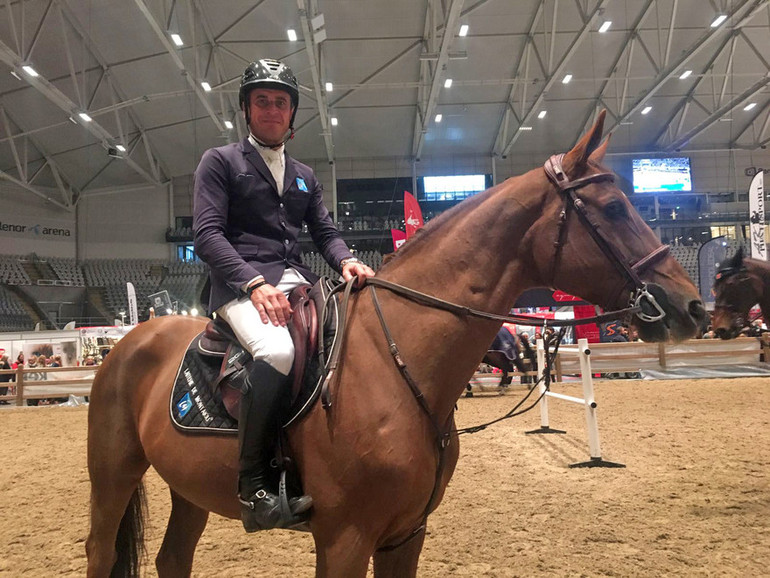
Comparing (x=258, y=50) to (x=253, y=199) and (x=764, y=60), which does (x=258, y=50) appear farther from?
(x=764, y=60)

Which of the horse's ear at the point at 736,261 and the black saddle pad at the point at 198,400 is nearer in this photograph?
the black saddle pad at the point at 198,400

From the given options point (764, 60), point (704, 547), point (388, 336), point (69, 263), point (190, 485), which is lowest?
point (704, 547)

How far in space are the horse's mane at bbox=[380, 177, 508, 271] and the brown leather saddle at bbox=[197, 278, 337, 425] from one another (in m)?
0.29

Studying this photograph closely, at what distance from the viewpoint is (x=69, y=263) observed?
24.2m

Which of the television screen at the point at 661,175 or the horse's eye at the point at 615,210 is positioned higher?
the television screen at the point at 661,175

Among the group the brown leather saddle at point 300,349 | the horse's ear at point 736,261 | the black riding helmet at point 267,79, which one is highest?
the black riding helmet at point 267,79

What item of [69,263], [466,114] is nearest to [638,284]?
[466,114]

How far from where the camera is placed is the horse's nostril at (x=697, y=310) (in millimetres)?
1535

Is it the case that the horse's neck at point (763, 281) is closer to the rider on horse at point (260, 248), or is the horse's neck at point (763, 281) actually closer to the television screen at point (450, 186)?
the rider on horse at point (260, 248)

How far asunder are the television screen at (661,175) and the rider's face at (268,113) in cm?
2555

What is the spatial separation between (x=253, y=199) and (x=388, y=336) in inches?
30.0

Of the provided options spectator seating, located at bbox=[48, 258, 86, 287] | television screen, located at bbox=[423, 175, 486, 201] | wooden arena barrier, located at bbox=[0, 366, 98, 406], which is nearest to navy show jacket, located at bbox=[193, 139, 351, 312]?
wooden arena barrier, located at bbox=[0, 366, 98, 406]

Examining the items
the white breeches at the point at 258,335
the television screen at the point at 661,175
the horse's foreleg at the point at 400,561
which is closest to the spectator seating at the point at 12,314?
the white breeches at the point at 258,335

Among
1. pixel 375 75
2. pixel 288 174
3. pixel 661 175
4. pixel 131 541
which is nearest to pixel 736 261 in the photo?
pixel 288 174
